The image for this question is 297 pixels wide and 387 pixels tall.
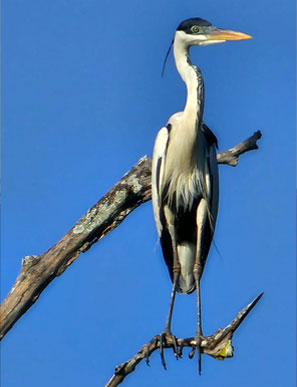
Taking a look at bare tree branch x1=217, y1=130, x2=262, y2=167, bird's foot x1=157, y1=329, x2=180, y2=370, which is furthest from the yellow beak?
bird's foot x1=157, y1=329, x2=180, y2=370

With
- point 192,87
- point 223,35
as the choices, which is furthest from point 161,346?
point 223,35

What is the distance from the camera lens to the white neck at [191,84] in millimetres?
5963

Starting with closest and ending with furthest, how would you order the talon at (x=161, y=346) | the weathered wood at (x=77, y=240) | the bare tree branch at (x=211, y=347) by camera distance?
the bare tree branch at (x=211, y=347) → the talon at (x=161, y=346) → the weathered wood at (x=77, y=240)

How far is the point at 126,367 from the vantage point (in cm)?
486

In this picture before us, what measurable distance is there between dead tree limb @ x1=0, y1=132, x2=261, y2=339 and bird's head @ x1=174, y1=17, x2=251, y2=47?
662 millimetres

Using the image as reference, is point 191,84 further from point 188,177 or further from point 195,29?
point 188,177

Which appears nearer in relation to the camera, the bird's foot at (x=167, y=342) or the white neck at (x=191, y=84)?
the bird's foot at (x=167, y=342)

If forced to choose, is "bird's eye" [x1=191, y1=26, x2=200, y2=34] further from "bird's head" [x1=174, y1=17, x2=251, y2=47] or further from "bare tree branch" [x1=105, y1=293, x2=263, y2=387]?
"bare tree branch" [x1=105, y1=293, x2=263, y2=387]

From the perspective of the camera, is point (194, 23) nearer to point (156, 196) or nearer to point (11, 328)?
point (156, 196)

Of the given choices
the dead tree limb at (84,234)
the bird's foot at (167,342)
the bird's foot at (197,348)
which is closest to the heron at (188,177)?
the dead tree limb at (84,234)

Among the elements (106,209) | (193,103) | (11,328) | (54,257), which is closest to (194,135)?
(193,103)

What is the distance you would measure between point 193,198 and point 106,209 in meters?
0.58

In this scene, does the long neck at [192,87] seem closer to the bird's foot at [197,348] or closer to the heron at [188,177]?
the heron at [188,177]

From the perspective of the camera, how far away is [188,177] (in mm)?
6086
